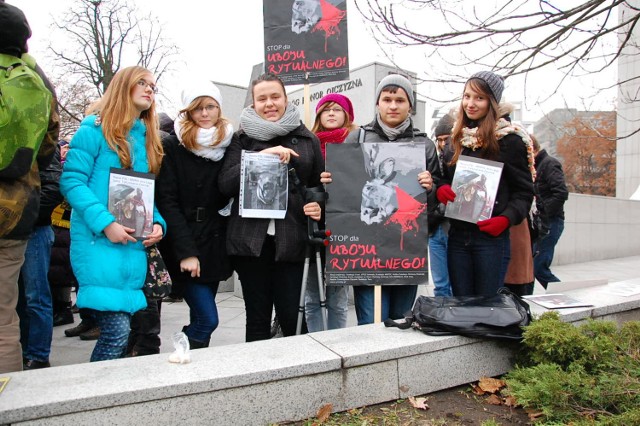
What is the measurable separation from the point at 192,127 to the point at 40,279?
156 cm

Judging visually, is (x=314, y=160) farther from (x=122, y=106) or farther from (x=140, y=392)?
(x=140, y=392)

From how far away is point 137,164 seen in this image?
2.91 metres

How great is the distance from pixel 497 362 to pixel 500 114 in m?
1.66

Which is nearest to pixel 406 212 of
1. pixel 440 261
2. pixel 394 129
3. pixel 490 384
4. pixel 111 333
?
pixel 394 129

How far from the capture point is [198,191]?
10.4 ft

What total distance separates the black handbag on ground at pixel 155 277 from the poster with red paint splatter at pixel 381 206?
108 centimetres

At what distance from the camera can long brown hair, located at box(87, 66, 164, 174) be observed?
282cm

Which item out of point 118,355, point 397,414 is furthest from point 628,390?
point 118,355

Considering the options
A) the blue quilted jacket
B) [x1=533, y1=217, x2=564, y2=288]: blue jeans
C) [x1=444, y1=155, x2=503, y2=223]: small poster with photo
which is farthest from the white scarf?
[x1=533, y1=217, x2=564, y2=288]: blue jeans

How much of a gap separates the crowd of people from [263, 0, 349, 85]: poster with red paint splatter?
1.65 feet

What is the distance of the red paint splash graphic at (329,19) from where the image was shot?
3.71 meters

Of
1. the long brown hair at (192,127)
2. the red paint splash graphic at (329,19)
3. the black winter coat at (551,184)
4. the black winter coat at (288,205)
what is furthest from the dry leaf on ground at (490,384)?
the black winter coat at (551,184)

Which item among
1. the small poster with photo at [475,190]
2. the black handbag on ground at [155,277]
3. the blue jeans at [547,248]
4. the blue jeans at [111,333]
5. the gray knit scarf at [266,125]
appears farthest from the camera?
the blue jeans at [547,248]

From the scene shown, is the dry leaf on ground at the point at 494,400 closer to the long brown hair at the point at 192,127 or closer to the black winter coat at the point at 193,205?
the black winter coat at the point at 193,205
